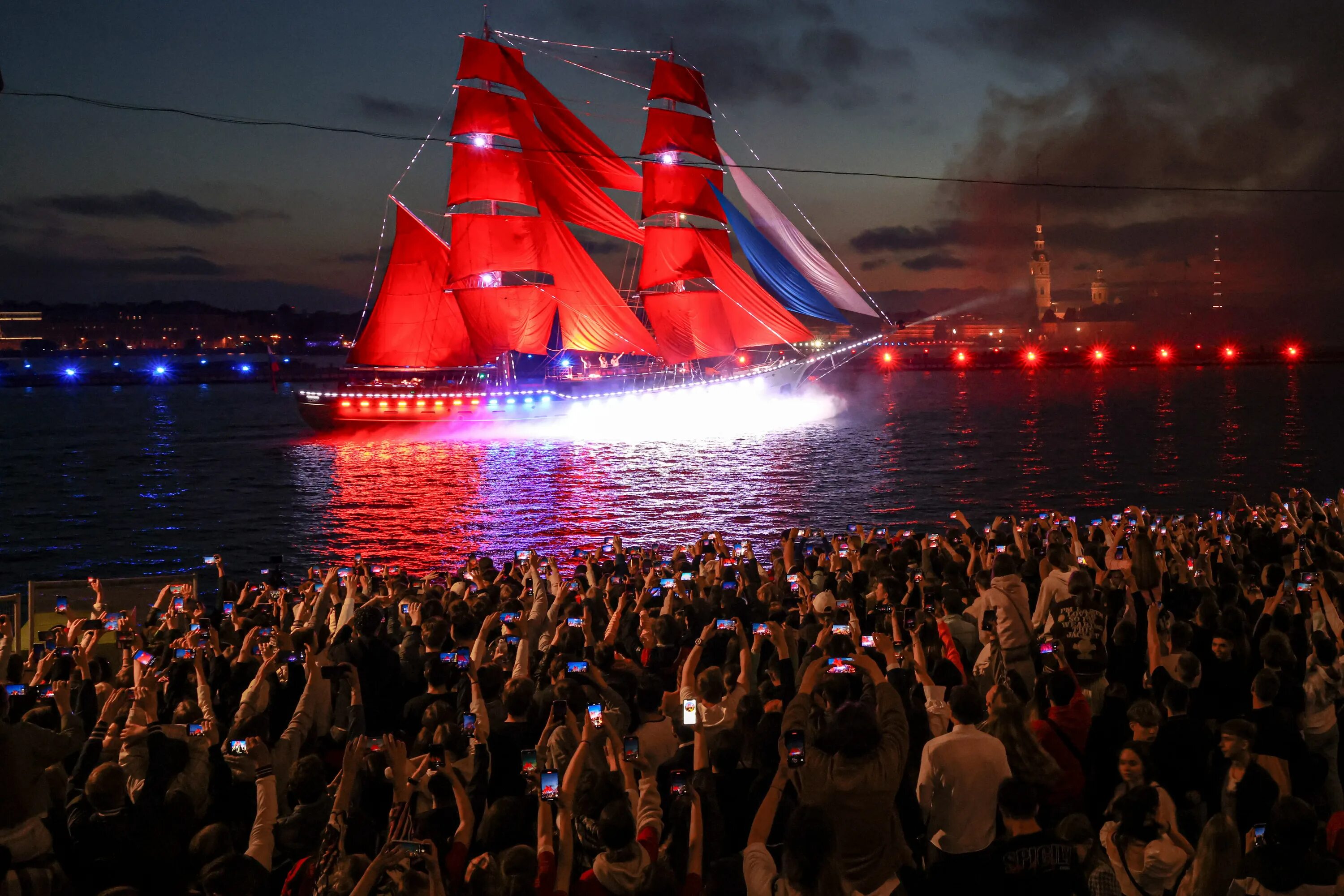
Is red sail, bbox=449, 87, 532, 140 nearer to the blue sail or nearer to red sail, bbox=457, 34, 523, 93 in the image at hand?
red sail, bbox=457, 34, 523, 93

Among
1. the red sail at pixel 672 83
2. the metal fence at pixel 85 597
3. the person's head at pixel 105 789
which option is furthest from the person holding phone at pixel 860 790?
the red sail at pixel 672 83

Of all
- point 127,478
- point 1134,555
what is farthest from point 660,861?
point 127,478

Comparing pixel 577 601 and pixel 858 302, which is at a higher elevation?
pixel 858 302

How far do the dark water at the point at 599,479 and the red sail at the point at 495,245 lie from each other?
468 inches

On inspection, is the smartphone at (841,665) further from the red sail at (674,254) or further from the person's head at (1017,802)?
the red sail at (674,254)

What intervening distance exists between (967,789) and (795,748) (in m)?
0.74

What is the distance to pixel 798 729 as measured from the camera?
4219 millimetres

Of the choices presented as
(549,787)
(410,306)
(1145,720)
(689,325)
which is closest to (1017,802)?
(1145,720)

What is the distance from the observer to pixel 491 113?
228 ft

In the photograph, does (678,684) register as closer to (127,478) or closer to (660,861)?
(660,861)

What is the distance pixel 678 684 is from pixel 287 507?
38.3m

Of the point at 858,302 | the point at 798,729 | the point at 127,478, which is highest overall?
the point at 858,302

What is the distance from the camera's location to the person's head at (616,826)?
3.58 m

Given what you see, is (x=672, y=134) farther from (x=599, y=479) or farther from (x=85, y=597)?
(x=85, y=597)
